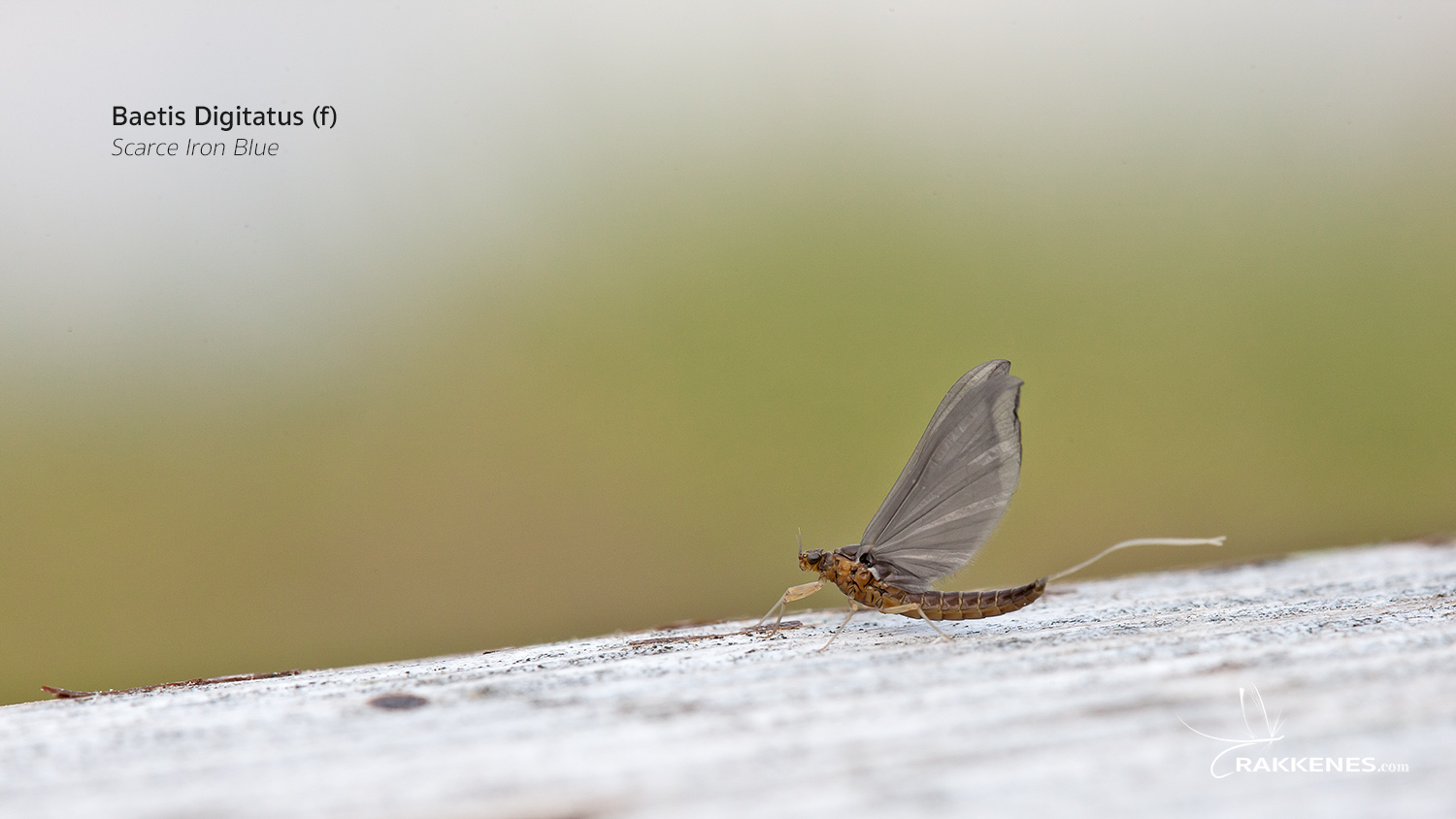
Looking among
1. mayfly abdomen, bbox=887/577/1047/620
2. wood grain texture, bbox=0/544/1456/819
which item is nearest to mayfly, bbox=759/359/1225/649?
mayfly abdomen, bbox=887/577/1047/620

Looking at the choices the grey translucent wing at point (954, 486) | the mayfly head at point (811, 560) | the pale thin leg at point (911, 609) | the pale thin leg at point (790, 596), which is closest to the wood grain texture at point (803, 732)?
the pale thin leg at point (790, 596)

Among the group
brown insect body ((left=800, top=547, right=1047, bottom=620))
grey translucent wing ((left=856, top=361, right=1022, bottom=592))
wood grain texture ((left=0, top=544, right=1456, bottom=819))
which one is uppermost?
grey translucent wing ((left=856, top=361, right=1022, bottom=592))

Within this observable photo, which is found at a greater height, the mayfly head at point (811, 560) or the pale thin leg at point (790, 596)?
the mayfly head at point (811, 560)

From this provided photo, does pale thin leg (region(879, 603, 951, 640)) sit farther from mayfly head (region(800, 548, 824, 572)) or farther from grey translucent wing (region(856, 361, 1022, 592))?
mayfly head (region(800, 548, 824, 572))

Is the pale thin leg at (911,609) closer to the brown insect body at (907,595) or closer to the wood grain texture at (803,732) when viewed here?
the brown insect body at (907,595)

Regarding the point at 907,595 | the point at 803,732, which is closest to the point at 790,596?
the point at 907,595

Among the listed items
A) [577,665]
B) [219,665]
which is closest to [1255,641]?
[577,665]
